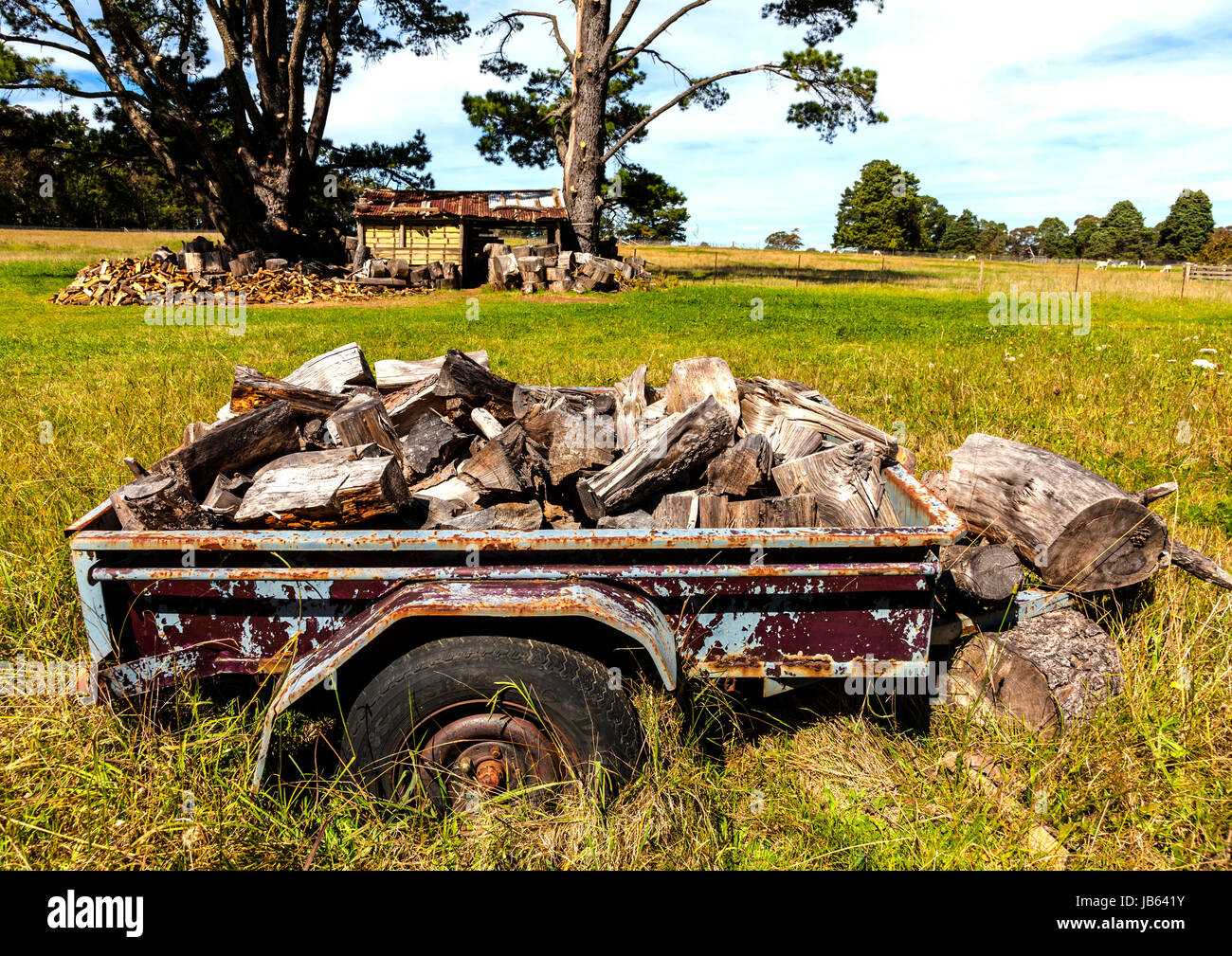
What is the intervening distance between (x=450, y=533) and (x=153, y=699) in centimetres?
121

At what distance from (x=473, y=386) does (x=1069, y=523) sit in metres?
2.91

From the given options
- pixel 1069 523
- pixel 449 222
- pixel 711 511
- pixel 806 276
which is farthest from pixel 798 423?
pixel 806 276

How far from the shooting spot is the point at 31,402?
7344mm

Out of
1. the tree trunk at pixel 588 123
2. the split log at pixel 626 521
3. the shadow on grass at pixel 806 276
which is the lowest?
the split log at pixel 626 521

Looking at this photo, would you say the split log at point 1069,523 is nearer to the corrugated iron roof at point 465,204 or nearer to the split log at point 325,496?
the split log at point 325,496

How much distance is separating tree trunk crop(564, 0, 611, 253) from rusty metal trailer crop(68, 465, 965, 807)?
23.6 meters

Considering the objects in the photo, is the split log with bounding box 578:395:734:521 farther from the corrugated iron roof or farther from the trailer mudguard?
the corrugated iron roof

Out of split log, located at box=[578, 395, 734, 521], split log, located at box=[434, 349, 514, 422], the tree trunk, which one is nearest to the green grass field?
split log, located at box=[578, 395, 734, 521]

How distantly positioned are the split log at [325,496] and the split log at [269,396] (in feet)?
3.26

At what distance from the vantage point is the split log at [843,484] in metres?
3.15

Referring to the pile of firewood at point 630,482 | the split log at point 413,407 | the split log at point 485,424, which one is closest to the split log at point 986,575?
the pile of firewood at point 630,482

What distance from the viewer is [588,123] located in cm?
2394

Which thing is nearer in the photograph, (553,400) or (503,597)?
(503,597)

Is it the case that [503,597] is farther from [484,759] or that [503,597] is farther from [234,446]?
[234,446]
